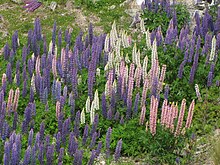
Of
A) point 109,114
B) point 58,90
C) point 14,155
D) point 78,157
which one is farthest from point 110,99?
point 14,155

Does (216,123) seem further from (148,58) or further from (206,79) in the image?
(148,58)

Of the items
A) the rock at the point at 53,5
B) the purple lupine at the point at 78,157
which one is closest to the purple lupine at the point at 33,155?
the purple lupine at the point at 78,157

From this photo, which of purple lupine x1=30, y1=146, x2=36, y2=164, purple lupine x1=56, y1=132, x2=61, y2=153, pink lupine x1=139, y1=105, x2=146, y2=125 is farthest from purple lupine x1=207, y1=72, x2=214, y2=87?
purple lupine x1=30, y1=146, x2=36, y2=164

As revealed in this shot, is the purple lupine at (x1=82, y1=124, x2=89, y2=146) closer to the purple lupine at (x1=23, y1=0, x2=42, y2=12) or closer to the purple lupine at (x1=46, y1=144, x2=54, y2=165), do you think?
the purple lupine at (x1=46, y1=144, x2=54, y2=165)

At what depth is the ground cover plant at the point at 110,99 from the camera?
10352 mm

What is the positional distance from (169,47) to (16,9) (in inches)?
245

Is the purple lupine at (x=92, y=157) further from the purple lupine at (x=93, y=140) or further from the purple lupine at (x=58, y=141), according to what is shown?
the purple lupine at (x=58, y=141)

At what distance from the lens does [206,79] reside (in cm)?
1251

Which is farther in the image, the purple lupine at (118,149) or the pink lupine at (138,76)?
the pink lupine at (138,76)

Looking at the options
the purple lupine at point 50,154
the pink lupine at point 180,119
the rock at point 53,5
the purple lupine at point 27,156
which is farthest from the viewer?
the rock at point 53,5

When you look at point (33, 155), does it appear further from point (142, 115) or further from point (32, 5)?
point (32, 5)

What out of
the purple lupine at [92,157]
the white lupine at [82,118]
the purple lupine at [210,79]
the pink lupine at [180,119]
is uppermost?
the purple lupine at [210,79]

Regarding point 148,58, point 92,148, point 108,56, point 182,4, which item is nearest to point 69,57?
point 108,56

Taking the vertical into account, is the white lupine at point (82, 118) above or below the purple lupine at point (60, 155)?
above
